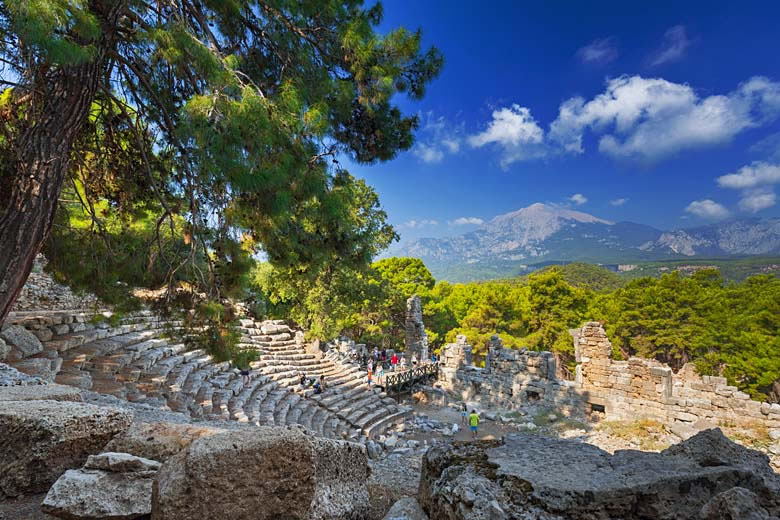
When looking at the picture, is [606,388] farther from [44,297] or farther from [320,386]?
[44,297]

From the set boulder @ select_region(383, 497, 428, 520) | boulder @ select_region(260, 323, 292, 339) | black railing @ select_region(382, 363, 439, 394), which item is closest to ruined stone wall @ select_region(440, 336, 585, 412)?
black railing @ select_region(382, 363, 439, 394)

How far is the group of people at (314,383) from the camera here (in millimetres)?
12446

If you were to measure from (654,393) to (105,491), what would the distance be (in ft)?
48.5

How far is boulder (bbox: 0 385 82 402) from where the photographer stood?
2.63 m

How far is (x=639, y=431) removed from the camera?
11055 millimetres

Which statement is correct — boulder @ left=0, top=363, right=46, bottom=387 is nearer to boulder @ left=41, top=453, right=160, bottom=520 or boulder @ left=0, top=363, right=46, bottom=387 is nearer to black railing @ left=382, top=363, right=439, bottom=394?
boulder @ left=41, top=453, right=160, bottom=520

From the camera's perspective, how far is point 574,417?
1350 cm

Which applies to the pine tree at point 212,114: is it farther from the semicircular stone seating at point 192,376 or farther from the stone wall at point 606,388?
the stone wall at point 606,388

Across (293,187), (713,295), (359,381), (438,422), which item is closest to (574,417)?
(438,422)

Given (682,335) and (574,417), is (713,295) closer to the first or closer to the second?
(682,335)

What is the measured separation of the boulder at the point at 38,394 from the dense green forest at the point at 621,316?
13.1 m

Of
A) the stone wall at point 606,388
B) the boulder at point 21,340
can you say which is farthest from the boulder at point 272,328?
the boulder at point 21,340

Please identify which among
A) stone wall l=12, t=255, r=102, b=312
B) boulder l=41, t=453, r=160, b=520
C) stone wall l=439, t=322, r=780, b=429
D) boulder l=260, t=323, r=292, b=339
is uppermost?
stone wall l=12, t=255, r=102, b=312

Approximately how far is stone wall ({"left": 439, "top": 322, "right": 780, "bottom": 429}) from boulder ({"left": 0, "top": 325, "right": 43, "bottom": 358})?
14.8 meters
